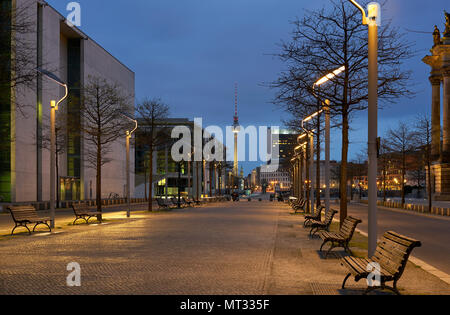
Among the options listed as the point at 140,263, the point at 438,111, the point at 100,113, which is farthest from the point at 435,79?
the point at 140,263

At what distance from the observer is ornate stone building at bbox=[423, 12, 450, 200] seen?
66.1 m

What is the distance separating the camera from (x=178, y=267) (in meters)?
11.0

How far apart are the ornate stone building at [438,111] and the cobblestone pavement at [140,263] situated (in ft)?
178

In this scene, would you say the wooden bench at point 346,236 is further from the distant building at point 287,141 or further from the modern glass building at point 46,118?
the distant building at point 287,141

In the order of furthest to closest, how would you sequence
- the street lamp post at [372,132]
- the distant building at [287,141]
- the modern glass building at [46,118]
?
1. the distant building at [287,141]
2. the modern glass building at [46,118]
3. the street lamp post at [372,132]

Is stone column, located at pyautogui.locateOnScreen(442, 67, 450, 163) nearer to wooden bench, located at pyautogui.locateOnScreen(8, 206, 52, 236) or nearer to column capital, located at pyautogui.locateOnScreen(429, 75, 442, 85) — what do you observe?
column capital, located at pyautogui.locateOnScreen(429, 75, 442, 85)

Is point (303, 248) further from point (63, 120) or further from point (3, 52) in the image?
point (63, 120)

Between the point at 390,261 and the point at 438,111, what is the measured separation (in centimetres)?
6975

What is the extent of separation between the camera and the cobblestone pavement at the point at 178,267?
8727mm

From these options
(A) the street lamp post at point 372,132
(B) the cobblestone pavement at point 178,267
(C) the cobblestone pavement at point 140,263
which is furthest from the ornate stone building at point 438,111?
(A) the street lamp post at point 372,132

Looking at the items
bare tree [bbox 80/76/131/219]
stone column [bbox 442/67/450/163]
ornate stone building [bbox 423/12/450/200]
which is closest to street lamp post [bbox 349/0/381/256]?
bare tree [bbox 80/76/131/219]

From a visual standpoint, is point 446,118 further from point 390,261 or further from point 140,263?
point 390,261

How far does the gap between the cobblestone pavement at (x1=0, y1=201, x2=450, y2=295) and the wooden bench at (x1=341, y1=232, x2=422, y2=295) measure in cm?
43
